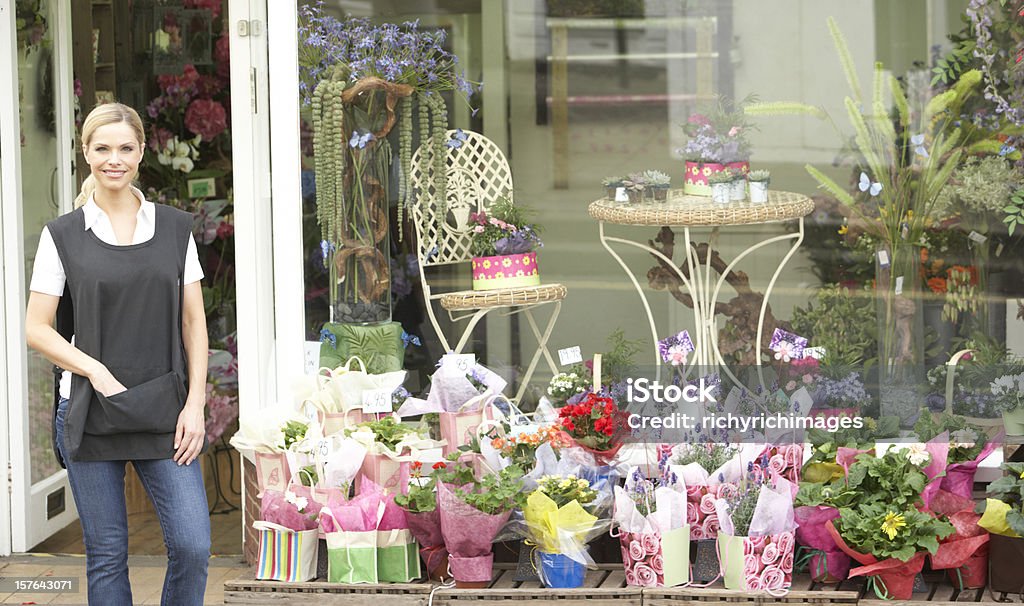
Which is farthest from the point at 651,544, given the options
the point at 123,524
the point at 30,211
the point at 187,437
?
the point at 30,211

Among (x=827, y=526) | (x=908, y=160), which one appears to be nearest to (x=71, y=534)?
(x=827, y=526)

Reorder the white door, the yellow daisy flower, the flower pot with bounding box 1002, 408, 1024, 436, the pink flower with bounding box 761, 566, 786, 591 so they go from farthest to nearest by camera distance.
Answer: the white door
the flower pot with bounding box 1002, 408, 1024, 436
the pink flower with bounding box 761, 566, 786, 591
the yellow daisy flower

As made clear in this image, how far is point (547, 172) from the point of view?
4.86 m

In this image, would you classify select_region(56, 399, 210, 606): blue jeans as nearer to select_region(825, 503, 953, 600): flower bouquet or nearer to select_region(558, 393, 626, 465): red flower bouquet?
select_region(558, 393, 626, 465): red flower bouquet

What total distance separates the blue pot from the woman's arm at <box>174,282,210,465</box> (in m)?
1.08

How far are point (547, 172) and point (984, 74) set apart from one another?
1.60m

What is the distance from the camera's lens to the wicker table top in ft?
15.6

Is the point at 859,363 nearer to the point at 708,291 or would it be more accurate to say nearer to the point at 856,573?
the point at 708,291

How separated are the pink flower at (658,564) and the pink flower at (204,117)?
3.65 m

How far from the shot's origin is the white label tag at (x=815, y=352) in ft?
15.2

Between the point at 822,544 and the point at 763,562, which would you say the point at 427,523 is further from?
the point at 822,544

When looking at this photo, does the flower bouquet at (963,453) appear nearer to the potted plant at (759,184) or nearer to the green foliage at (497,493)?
the potted plant at (759,184)

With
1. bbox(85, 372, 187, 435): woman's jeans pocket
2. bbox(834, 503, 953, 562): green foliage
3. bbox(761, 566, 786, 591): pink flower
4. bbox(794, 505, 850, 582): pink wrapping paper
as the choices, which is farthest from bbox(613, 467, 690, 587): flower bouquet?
bbox(85, 372, 187, 435): woman's jeans pocket

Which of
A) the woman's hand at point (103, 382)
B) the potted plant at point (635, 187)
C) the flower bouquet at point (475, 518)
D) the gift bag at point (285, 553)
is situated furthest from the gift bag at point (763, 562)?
the woman's hand at point (103, 382)
